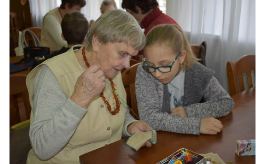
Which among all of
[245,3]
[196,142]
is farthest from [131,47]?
[245,3]

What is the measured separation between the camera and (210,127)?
131cm

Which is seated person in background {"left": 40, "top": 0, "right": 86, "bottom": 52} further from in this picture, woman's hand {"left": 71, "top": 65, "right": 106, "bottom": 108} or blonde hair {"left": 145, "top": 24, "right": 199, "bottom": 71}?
woman's hand {"left": 71, "top": 65, "right": 106, "bottom": 108}

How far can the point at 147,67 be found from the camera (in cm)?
152

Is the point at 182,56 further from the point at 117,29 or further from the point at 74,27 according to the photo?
the point at 74,27

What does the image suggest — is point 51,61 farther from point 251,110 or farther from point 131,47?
point 251,110

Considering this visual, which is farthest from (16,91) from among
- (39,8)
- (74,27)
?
(39,8)

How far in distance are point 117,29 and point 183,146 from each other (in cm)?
62

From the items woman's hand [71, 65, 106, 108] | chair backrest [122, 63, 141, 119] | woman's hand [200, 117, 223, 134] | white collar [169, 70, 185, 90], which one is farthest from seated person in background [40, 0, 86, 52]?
woman's hand [200, 117, 223, 134]

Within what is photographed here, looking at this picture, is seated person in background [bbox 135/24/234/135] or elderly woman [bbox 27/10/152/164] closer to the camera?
elderly woman [bbox 27/10/152/164]

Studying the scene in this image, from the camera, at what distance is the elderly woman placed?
1.16m

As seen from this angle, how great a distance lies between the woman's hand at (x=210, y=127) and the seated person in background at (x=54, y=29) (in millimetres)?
2874

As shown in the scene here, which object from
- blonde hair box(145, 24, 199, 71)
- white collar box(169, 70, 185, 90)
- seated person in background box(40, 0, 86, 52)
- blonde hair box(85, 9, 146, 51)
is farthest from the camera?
seated person in background box(40, 0, 86, 52)

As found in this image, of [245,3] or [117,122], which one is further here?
[245,3]
